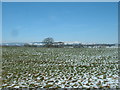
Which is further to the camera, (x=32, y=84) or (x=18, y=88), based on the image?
(x=32, y=84)

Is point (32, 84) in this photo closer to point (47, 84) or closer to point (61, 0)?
point (47, 84)

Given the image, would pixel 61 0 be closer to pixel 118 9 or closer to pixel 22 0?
pixel 22 0

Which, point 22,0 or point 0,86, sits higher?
point 22,0

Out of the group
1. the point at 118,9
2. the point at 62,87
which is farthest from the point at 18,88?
the point at 118,9

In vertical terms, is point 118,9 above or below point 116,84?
above

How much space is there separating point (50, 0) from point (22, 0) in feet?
2.35

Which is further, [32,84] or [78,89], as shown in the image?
[32,84]

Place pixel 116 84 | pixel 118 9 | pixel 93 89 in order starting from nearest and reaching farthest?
pixel 93 89
pixel 116 84
pixel 118 9

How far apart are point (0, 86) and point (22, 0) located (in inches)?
93.3

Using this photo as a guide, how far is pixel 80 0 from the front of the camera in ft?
11.1

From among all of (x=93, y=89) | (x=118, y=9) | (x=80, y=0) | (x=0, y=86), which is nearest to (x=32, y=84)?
(x=0, y=86)

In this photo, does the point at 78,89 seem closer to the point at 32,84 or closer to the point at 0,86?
the point at 32,84

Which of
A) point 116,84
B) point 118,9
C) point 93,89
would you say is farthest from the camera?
point 118,9

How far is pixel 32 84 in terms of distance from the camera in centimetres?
388
